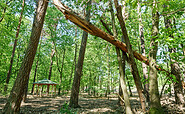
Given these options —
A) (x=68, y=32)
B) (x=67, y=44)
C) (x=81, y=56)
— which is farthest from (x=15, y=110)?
(x=68, y=32)

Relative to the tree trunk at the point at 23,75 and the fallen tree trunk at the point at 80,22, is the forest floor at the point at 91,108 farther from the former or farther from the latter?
the fallen tree trunk at the point at 80,22

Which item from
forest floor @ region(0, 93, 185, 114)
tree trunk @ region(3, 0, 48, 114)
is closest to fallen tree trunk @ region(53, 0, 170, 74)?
forest floor @ region(0, 93, 185, 114)

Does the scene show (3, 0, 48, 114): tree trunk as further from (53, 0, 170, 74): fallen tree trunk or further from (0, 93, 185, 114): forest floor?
(53, 0, 170, 74): fallen tree trunk

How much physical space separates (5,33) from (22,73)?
9750 millimetres

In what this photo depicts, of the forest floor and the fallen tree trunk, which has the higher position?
the fallen tree trunk

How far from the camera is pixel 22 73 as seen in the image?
189 inches

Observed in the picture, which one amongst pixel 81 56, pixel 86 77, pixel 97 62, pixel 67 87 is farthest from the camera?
pixel 86 77

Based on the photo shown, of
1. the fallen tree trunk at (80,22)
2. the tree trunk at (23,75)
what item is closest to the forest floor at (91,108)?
the tree trunk at (23,75)

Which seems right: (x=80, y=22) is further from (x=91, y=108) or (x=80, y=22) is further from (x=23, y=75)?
(x=91, y=108)

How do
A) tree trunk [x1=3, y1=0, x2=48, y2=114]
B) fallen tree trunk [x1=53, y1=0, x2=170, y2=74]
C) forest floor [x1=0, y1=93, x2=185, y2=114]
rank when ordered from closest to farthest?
1. fallen tree trunk [x1=53, y1=0, x2=170, y2=74]
2. tree trunk [x1=3, y1=0, x2=48, y2=114]
3. forest floor [x1=0, y1=93, x2=185, y2=114]

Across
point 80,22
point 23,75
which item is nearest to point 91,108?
point 23,75

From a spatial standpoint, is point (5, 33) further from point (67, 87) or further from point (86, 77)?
point (86, 77)

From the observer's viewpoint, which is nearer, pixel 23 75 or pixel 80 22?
pixel 80 22

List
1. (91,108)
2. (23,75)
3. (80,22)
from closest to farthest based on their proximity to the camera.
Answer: (80,22) → (23,75) → (91,108)
